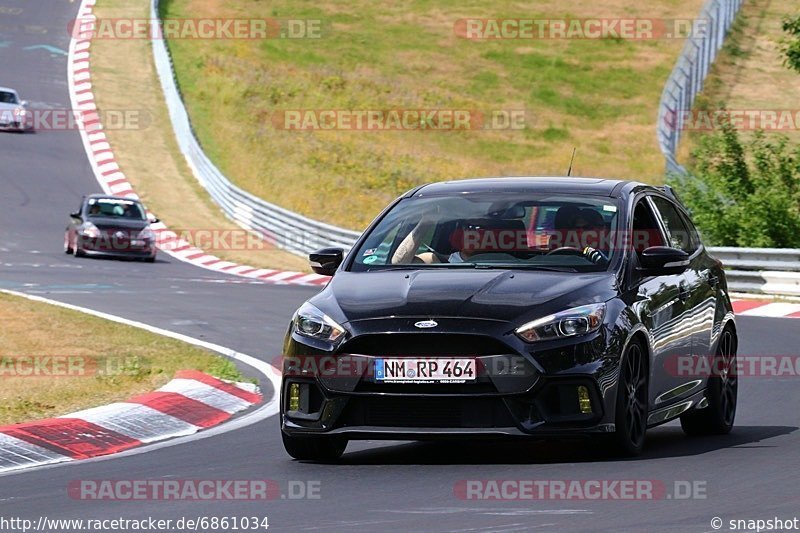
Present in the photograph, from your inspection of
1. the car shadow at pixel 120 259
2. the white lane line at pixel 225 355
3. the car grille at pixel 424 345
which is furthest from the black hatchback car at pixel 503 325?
the car shadow at pixel 120 259

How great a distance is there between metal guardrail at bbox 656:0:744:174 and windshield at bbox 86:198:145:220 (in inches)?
412

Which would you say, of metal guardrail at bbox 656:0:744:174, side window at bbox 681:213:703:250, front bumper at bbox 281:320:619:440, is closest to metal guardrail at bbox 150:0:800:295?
metal guardrail at bbox 656:0:744:174

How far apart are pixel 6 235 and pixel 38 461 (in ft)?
83.1

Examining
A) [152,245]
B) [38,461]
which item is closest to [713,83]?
[152,245]

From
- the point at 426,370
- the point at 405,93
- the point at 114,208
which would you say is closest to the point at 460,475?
the point at 426,370

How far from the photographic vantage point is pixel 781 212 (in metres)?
27.6

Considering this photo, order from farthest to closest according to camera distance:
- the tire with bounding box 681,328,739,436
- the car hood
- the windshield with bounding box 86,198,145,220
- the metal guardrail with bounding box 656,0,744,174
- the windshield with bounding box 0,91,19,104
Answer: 1. the windshield with bounding box 0,91,19,104
2. the metal guardrail with bounding box 656,0,744,174
3. the windshield with bounding box 86,198,145,220
4. the tire with bounding box 681,328,739,436
5. the car hood

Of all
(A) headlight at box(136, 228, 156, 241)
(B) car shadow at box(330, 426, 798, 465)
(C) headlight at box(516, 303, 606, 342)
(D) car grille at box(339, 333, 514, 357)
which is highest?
(C) headlight at box(516, 303, 606, 342)

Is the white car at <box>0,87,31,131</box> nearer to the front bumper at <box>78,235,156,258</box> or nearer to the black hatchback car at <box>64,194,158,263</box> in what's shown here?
the black hatchback car at <box>64,194,158,263</box>

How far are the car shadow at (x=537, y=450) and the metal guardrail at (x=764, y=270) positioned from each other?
13.7 metres

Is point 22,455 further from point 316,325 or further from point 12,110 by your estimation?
point 12,110

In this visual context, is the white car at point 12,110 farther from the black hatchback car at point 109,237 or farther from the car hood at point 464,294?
the car hood at point 464,294

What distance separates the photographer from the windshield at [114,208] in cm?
3306

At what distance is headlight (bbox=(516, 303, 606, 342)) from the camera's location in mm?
8680
